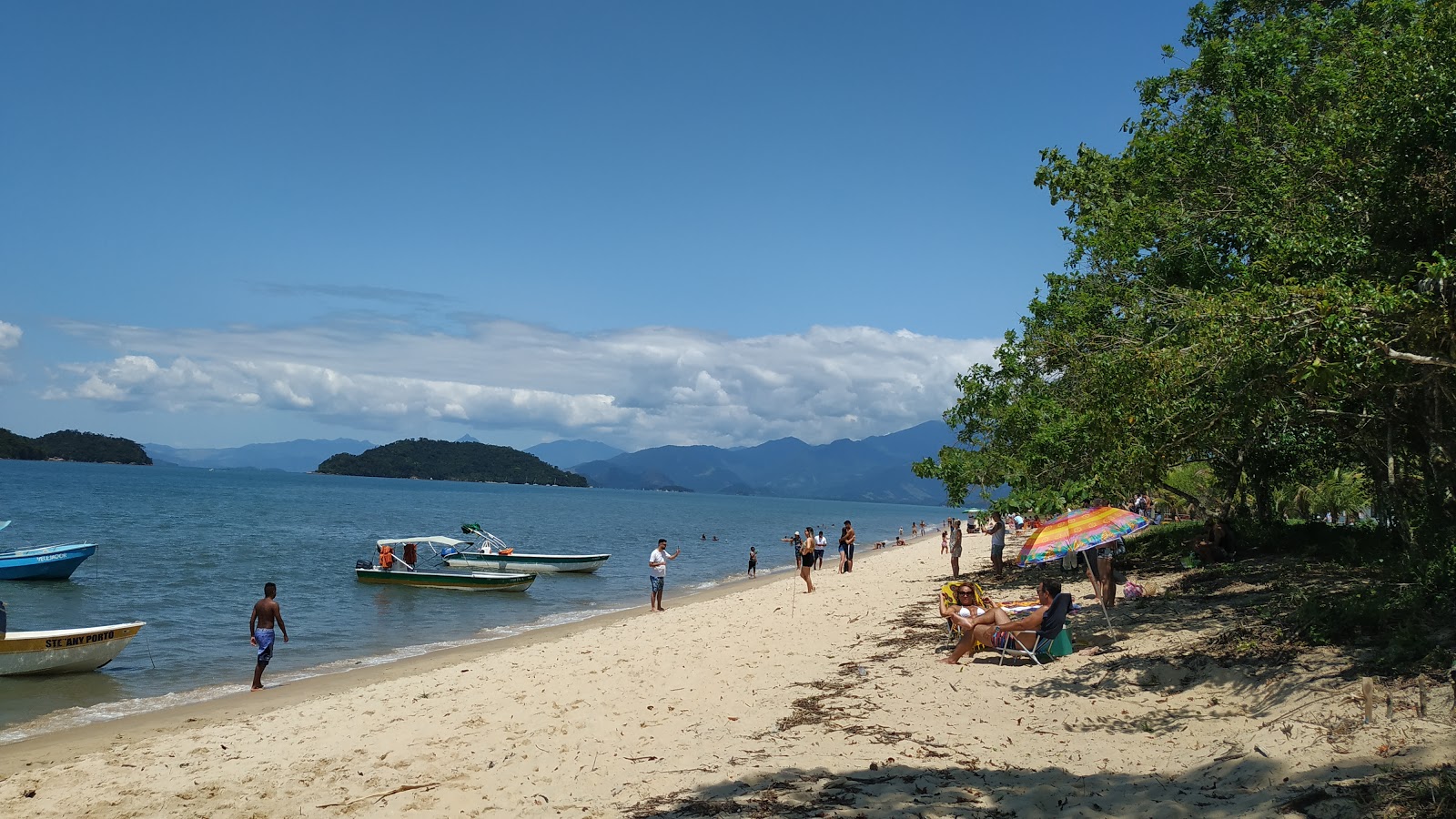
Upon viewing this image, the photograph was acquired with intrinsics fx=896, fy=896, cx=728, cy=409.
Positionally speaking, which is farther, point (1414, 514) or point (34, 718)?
point (34, 718)

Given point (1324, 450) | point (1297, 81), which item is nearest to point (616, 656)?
point (1324, 450)

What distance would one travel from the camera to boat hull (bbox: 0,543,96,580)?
26.4 metres

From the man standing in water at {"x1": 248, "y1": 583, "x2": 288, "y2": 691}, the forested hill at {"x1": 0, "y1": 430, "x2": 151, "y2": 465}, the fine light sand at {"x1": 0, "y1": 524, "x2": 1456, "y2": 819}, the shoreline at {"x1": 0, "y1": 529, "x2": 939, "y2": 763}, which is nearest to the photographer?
the fine light sand at {"x1": 0, "y1": 524, "x2": 1456, "y2": 819}

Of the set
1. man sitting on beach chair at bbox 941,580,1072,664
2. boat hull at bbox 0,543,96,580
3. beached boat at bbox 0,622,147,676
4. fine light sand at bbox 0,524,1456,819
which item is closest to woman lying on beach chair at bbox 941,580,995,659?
man sitting on beach chair at bbox 941,580,1072,664

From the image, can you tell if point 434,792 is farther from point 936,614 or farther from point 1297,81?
point 1297,81

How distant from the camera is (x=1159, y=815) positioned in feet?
17.3

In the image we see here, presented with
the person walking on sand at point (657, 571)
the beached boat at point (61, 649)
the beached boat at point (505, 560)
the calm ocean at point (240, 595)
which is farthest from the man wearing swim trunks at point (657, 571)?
the beached boat at point (505, 560)

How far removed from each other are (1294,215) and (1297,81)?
6793 millimetres

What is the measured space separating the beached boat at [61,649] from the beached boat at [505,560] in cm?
1431

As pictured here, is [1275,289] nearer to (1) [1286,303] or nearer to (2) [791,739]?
(1) [1286,303]

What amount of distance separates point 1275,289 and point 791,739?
5.26 m

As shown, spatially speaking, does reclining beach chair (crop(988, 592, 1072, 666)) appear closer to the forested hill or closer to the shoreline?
the shoreline

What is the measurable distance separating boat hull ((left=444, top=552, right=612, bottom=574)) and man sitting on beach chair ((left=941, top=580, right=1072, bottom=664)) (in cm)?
2235

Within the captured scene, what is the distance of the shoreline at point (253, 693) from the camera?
1019 centimetres
